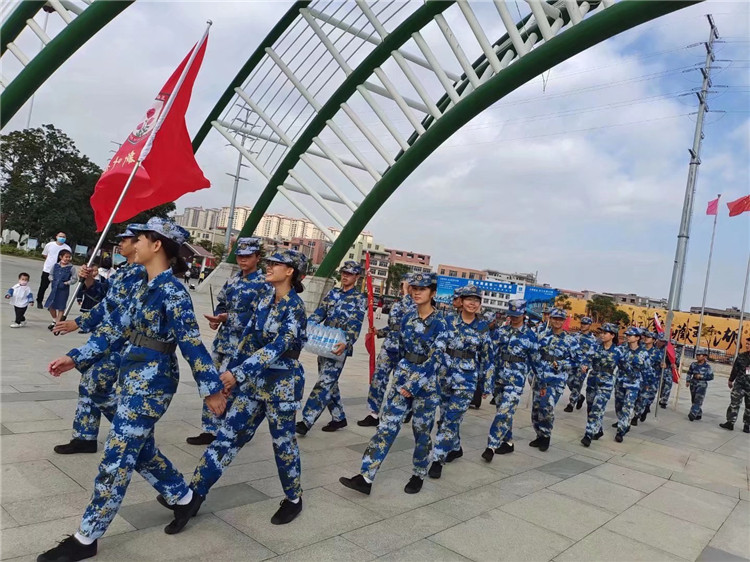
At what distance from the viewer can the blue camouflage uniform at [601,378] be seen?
25.4 ft

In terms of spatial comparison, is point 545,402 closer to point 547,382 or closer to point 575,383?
point 547,382

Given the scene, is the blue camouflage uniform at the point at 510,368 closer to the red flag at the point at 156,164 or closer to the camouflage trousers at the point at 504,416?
the camouflage trousers at the point at 504,416

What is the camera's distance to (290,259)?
3750 millimetres

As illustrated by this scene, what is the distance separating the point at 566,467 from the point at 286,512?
3896 millimetres

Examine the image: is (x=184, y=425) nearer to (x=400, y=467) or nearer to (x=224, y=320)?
(x=224, y=320)

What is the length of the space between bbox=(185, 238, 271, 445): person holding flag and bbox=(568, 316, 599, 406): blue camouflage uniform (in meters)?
6.25

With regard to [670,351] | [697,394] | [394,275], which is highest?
[394,275]

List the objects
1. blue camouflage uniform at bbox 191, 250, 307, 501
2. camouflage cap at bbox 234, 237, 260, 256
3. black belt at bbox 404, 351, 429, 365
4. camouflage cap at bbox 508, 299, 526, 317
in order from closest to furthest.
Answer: blue camouflage uniform at bbox 191, 250, 307, 501, black belt at bbox 404, 351, 429, 365, camouflage cap at bbox 234, 237, 260, 256, camouflage cap at bbox 508, 299, 526, 317

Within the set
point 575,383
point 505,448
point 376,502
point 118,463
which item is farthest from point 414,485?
point 575,383

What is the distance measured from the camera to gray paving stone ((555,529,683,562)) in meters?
3.73

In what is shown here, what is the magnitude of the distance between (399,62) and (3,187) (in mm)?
33679

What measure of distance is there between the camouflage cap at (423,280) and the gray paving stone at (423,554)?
6.50 ft

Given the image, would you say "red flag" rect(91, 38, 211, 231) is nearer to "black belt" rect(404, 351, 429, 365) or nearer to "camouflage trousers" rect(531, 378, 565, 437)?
"black belt" rect(404, 351, 429, 365)

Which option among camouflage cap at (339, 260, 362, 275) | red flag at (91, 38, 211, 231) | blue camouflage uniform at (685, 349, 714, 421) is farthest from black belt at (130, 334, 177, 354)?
blue camouflage uniform at (685, 349, 714, 421)
